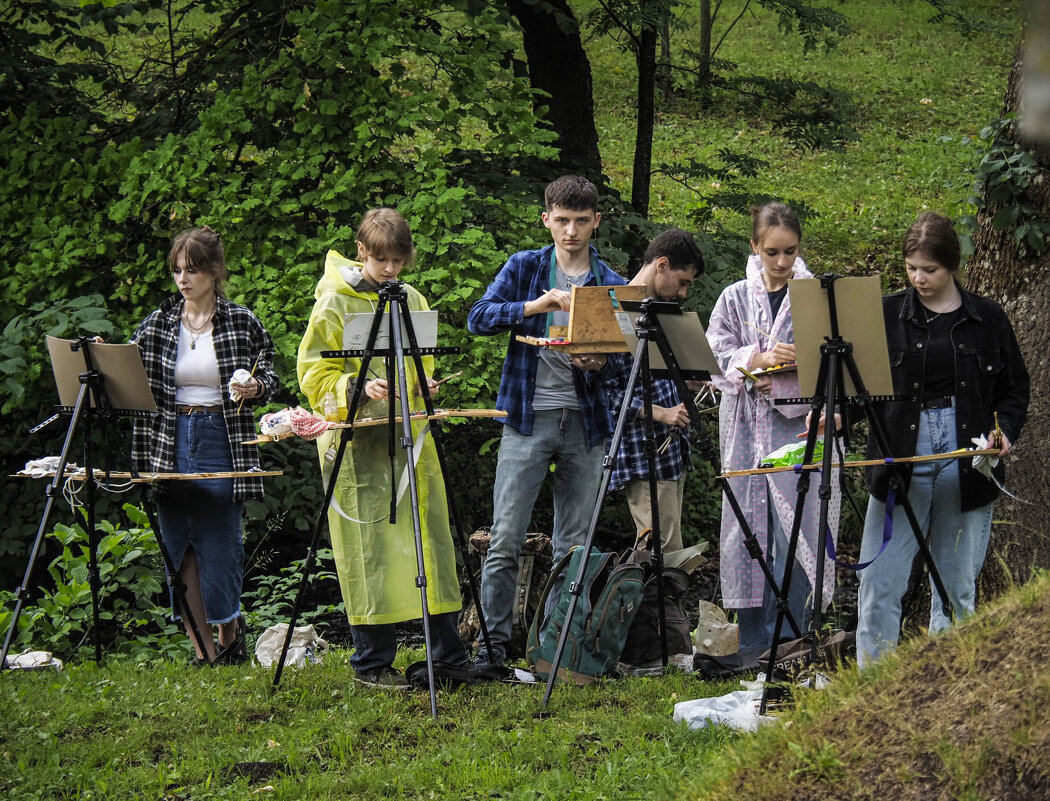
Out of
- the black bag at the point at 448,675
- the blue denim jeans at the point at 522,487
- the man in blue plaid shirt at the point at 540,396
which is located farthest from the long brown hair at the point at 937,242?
the black bag at the point at 448,675

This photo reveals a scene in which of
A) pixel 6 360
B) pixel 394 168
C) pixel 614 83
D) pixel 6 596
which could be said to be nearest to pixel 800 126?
pixel 394 168

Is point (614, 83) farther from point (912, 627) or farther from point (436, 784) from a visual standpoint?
point (436, 784)

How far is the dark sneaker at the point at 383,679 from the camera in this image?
15.2 ft

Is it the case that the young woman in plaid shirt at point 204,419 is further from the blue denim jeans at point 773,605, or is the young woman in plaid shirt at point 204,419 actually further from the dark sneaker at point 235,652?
the blue denim jeans at point 773,605

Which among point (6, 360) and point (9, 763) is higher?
point (6, 360)

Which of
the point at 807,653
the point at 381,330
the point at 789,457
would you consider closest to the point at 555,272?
the point at 381,330

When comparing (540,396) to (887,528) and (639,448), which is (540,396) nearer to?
(639,448)

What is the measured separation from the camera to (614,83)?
2112 cm

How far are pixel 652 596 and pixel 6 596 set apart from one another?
3.54 meters

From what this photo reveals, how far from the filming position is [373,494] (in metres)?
4.71

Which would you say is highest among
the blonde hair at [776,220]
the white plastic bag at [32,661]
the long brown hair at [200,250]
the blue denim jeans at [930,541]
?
the blonde hair at [776,220]

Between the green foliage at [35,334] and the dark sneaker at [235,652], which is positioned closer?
the dark sneaker at [235,652]

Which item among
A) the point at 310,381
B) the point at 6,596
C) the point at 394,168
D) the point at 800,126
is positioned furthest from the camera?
the point at 800,126

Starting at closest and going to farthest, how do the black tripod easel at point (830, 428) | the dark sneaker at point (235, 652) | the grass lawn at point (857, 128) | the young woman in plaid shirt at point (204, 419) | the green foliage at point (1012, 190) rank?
1. the black tripod easel at point (830, 428)
2. the green foliage at point (1012, 190)
3. the young woman in plaid shirt at point (204, 419)
4. the dark sneaker at point (235, 652)
5. the grass lawn at point (857, 128)
